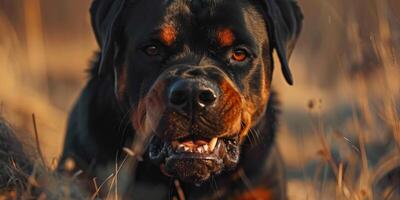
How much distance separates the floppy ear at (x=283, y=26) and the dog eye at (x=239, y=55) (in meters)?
0.26

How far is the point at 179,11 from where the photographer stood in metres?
5.58

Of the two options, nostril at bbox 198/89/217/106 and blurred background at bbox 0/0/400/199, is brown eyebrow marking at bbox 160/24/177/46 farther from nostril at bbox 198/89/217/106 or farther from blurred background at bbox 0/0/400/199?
blurred background at bbox 0/0/400/199

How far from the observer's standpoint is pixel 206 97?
5.04 m

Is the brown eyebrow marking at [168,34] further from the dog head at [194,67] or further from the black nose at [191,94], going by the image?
the black nose at [191,94]

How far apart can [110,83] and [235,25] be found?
2.48 feet

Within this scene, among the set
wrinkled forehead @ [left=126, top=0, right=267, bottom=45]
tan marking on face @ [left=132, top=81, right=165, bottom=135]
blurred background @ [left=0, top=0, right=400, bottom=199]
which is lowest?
blurred background @ [left=0, top=0, right=400, bottom=199]

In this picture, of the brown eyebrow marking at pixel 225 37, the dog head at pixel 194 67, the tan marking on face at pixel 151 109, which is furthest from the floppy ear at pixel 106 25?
the brown eyebrow marking at pixel 225 37

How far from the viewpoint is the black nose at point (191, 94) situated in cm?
500

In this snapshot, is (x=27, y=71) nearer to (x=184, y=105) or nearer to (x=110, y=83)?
(x=110, y=83)

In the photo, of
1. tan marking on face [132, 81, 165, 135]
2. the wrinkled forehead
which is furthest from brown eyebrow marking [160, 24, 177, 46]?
tan marking on face [132, 81, 165, 135]

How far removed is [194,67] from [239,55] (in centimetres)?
36

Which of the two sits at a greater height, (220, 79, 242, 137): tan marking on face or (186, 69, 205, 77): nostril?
(186, 69, 205, 77): nostril

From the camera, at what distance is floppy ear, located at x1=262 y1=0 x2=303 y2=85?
578 cm

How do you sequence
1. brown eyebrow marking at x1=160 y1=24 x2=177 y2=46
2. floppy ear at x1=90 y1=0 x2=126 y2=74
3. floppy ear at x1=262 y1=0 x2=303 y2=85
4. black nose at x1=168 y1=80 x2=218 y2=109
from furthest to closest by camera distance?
floppy ear at x1=262 y1=0 x2=303 y2=85 → floppy ear at x1=90 y1=0 x2=126 y2=74 → brown eyebrow marking at x1=160 y1=24 x2=177 y2=46 → black nose at x1=168 y1=80 x2=218 y2=109
